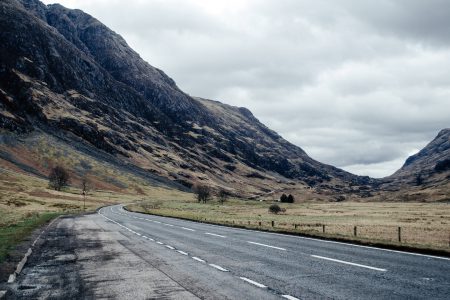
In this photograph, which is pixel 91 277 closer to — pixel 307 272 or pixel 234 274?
pixel 234 274

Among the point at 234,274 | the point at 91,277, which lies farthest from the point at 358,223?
the point at 91,277

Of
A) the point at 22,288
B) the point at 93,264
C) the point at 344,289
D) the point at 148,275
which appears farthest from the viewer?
the point at 93,264

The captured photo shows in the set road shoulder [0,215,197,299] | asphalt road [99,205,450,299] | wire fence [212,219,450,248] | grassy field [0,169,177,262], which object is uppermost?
grassy field [0,169,177,262]

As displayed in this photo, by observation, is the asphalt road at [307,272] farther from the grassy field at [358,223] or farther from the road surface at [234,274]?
the grassy field at [358,223]

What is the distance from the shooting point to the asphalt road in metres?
9.65

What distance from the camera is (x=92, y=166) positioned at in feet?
582

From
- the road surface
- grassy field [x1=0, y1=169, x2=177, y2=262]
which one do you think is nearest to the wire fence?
the road surface

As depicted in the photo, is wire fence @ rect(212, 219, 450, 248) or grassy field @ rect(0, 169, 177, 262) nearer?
wire fence @ rect(212, 219, 450, 248)

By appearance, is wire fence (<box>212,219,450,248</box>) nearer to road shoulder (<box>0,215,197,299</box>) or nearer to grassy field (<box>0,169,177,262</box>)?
road shoulder (<box>0,215,197,299</box>)

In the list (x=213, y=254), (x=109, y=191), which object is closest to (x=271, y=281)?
(x=213, y=254)

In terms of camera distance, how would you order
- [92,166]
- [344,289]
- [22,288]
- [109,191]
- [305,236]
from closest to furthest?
1. [344,289]
2. [22,288]
3. [305,236]
4. [109,191]
5. [92,166]

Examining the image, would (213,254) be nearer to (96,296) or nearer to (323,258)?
(323,258)

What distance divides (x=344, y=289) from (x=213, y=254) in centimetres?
799

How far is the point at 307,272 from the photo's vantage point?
40.4ft
